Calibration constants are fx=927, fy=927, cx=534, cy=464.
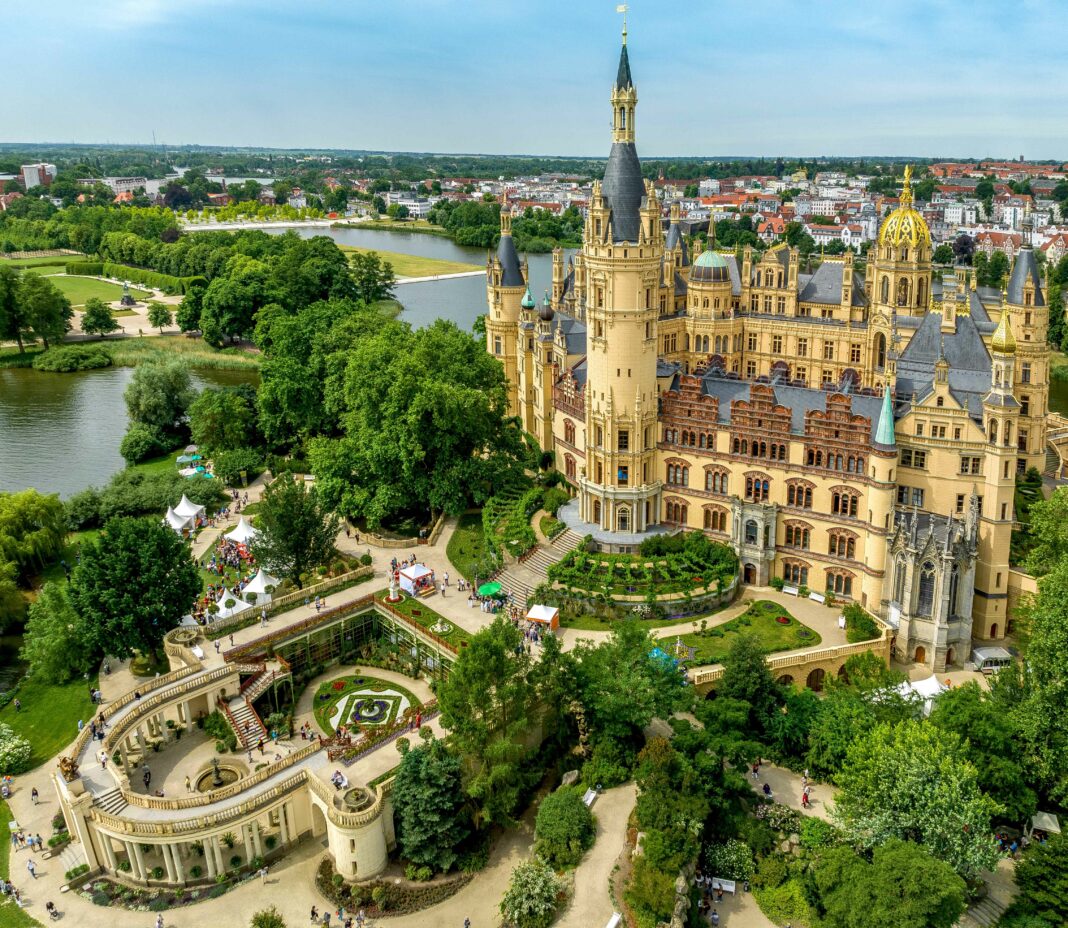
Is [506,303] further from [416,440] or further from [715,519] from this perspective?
[715,519]

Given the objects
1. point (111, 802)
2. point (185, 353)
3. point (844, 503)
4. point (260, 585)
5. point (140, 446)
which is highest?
point (185, 353)

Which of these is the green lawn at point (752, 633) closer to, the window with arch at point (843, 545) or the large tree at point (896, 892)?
the window with arch at point (843, 545)

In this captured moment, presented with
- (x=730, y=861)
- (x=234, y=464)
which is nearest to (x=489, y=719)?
(x=730, y=861)

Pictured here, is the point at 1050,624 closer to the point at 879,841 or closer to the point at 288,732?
the point at 879,841

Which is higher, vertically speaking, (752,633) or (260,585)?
(260,585)

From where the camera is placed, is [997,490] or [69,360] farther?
[69,360]

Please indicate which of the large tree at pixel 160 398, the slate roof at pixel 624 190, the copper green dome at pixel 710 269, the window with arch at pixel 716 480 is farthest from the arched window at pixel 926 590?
the large tree at pixel 160 398
